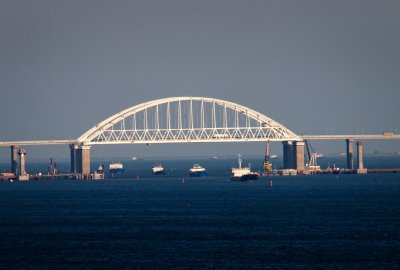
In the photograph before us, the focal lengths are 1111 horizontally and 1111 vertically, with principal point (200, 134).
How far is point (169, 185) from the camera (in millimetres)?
183750

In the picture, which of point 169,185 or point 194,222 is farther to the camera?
point 169,185

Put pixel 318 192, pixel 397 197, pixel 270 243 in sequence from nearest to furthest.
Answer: pixel 270 243
pixel 397 197
pixel 318 192

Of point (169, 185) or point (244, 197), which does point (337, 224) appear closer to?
point (244, 197)

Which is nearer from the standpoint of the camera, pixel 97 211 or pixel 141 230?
pixel 141 230

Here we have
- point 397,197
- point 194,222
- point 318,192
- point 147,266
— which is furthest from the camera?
point 318,192

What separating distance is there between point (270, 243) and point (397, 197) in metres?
54.6

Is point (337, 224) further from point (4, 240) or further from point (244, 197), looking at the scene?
point (244, 197)

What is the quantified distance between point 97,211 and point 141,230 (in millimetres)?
23822

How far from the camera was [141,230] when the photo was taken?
96.9 meters

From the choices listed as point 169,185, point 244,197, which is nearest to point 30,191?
point 169,185

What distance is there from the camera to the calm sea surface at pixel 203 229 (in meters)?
76.5

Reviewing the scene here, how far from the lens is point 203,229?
3816 inches

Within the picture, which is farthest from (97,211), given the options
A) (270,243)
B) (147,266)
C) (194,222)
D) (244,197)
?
(147,266)

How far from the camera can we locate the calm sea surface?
A: 76.5m
